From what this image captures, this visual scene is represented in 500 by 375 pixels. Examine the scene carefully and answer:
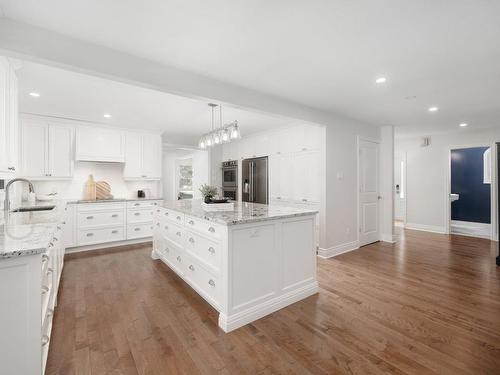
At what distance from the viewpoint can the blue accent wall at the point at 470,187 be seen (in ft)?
20.2

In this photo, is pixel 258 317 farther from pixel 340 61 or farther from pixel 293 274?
pixel 340 61

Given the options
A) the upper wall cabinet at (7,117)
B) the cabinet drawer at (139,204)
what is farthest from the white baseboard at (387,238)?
the upper wall cabinet at (7,117)

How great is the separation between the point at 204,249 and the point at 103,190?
11.3ft

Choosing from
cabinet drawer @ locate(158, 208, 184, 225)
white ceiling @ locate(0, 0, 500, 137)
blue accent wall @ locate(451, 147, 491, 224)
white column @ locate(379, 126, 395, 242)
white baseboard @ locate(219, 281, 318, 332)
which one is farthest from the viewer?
blue accent wall @ locate(451, 147, 491, 224)

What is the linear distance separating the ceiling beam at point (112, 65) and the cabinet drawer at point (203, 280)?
176 centimetres

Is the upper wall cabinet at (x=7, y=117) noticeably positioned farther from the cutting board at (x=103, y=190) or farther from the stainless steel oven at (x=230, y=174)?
the stainless steel oven at (x=230, y=174)

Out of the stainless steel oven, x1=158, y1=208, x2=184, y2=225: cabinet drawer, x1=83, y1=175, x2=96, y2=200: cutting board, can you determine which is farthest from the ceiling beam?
x1=83, y1=175, x2=96, y2=200: cutting board

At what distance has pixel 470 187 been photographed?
6379 mm

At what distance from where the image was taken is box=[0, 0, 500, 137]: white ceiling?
1.53 meters

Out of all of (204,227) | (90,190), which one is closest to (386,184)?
(204,227)

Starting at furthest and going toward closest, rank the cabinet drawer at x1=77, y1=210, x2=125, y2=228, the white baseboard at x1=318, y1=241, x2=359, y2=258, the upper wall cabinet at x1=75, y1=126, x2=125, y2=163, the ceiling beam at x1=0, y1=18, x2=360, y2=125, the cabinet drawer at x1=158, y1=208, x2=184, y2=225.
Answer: the upper wall cabinet at x1=75, y1=126, x2=125, y2=163
the cabinet drawer at x1=77, y1=210, x2=125, y2=228
the white baseboard at x1=318, y1=241, x2=359, y2=258
the cabinet drawer at x1=158, y1=208, x2=184, y2=225
the ceiling beam at x1=0, y1=18, x2=360, y2=125

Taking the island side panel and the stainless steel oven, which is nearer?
the island side panel

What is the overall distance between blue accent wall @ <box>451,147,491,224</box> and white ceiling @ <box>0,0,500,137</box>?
4.59 meters

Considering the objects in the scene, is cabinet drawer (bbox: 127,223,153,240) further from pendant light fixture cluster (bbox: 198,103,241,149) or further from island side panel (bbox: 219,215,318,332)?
island side panel (bbox: 219,215,318,332)
